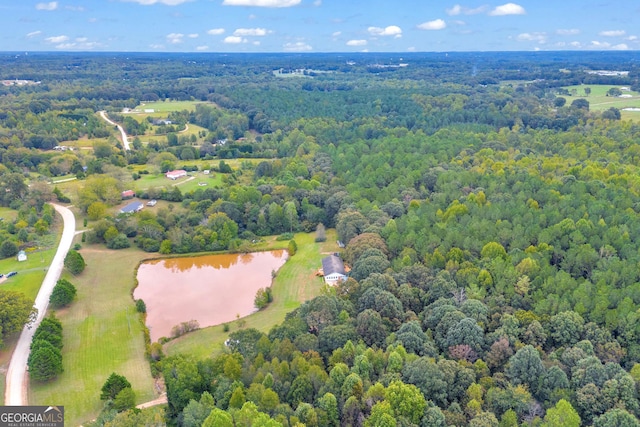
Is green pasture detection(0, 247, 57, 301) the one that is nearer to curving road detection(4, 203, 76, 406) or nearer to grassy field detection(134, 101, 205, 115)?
curving road detection(4, 203, 76, 406)

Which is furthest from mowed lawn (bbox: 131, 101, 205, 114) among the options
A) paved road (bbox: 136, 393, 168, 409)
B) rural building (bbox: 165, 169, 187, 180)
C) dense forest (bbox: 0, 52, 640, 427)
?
paved road (bbox: 136, 393, 168, 409)

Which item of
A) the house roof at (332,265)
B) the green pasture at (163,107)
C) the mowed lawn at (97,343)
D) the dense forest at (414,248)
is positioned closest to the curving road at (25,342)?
the mowed lawn at (97,343)

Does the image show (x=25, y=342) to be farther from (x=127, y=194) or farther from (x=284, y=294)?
(x=127, y=194)

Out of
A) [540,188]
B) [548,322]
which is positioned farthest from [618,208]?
[548,322]

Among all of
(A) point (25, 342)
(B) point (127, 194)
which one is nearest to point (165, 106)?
(B) point (127, 194)

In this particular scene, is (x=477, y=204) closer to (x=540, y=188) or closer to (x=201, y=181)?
(x=540, y=188)

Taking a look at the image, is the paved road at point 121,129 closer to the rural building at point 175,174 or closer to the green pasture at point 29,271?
the rural building at point 175,174
